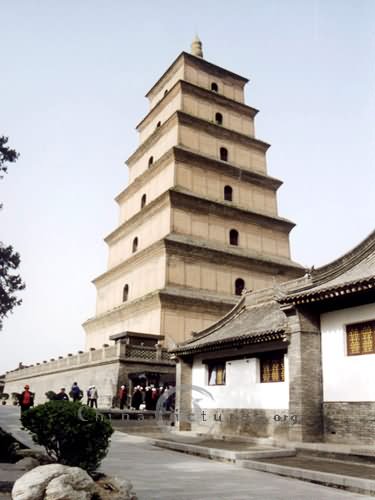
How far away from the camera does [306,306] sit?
516 inches

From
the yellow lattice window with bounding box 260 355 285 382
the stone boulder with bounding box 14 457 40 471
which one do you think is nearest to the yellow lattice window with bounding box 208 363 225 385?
the yellow lattice window with bounding box 260 355 285 382

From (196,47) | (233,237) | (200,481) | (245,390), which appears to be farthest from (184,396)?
(196,47)

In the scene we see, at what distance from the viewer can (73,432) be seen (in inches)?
293

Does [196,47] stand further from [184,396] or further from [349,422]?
[349,422]

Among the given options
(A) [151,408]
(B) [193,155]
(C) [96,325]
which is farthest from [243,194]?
(A) [151,408]

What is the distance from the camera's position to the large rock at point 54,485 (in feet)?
17.1

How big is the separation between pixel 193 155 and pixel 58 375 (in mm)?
15742

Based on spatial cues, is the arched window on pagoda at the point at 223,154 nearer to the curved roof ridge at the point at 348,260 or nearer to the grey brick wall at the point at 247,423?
the grey brick wall at the point at 247,423

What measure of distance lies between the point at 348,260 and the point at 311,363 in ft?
10.3

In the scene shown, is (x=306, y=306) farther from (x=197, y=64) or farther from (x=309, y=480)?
(x=197, y=64)

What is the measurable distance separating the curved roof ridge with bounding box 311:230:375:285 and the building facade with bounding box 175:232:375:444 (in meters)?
0.03

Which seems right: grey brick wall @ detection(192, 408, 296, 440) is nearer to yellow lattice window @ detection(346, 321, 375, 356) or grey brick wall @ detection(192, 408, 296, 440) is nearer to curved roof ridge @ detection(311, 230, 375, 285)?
yellow lattice window @ detection(346, 321, 375, 356)

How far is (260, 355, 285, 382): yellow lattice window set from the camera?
14148mm

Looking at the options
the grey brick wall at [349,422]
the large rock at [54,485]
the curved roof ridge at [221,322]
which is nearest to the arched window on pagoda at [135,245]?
the curved roof ridge at [221,322]
